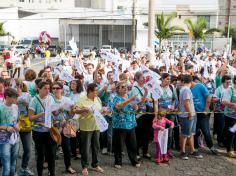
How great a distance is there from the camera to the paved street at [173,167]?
636cm

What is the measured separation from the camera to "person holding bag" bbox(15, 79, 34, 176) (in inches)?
224

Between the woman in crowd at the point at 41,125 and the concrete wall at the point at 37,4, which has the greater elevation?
the concrete wall at the point at 37,4

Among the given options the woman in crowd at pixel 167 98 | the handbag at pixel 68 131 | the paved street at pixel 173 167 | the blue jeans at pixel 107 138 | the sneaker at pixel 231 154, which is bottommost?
the paved street at pixel 173 167

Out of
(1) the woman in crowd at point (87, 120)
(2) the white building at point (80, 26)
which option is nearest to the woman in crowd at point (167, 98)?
(1) the woman in crowd at point (87, 120)

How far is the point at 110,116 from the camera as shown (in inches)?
282

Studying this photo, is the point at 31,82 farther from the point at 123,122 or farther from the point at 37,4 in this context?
the point at 37,4

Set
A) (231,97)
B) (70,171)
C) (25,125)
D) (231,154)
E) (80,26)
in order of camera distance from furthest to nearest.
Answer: (80,26)
(231,154)
(231,97)
(70,171)
(25,125)

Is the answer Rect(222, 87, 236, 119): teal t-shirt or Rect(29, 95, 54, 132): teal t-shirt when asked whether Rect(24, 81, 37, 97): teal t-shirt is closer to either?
Rect(29, 95, 54, 132): teal t-shirt

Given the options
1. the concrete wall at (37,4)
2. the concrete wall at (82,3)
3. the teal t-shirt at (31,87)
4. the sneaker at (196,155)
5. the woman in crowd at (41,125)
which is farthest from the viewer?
the concrete wall at (82,3)

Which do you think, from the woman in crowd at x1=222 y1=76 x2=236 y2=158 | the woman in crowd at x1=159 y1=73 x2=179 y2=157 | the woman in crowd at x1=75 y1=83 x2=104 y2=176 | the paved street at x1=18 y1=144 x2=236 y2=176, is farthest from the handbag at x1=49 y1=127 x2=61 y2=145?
the woman in crowd at x1=222 y1=76 x2=236 y2=158

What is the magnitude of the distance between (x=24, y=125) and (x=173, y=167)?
2.85m

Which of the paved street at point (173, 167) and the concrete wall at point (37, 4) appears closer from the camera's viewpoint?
the paved street at point (173, 167)

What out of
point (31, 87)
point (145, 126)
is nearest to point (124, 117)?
point (145, 126)

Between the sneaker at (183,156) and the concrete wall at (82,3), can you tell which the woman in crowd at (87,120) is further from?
the concrete wall at (82,3)
